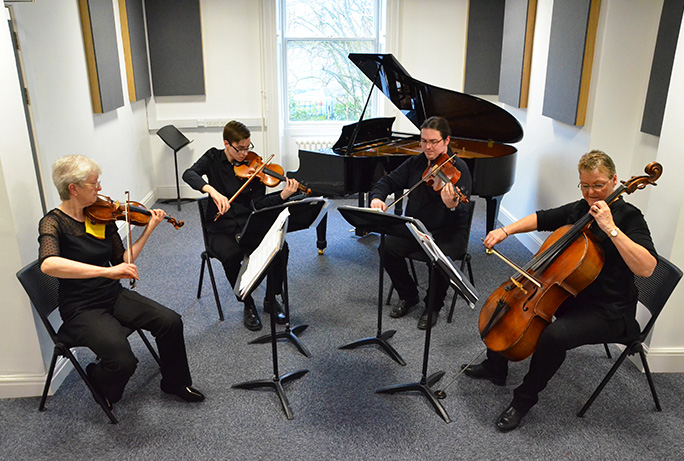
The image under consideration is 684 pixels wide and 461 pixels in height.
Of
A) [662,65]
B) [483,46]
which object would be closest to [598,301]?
[662,65]

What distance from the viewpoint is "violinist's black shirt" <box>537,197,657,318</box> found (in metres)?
2.27

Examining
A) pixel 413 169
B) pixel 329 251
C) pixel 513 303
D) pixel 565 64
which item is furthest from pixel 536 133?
pixel 513 303

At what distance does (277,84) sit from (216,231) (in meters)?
3.02

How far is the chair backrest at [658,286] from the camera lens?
2336 mm

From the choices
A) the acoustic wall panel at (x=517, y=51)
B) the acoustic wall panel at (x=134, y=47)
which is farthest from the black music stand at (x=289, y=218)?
the acoustic wall panel at (x=134, y=47)

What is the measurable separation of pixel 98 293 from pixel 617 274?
230cm

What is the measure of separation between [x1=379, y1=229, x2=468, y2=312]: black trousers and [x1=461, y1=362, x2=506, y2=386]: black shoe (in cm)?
59

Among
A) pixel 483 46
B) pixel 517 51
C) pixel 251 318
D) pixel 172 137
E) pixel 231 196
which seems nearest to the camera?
pixel 251 318

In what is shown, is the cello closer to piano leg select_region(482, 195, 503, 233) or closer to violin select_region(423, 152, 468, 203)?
violin select_region(423, 152, 468, 203)

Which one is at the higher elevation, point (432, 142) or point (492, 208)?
point (432, 142)

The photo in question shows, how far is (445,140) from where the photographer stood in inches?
128

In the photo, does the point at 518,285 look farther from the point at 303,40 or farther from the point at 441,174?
the point at 303,40

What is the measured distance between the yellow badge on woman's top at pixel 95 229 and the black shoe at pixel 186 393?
0.78 meters

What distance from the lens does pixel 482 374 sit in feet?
9.25
